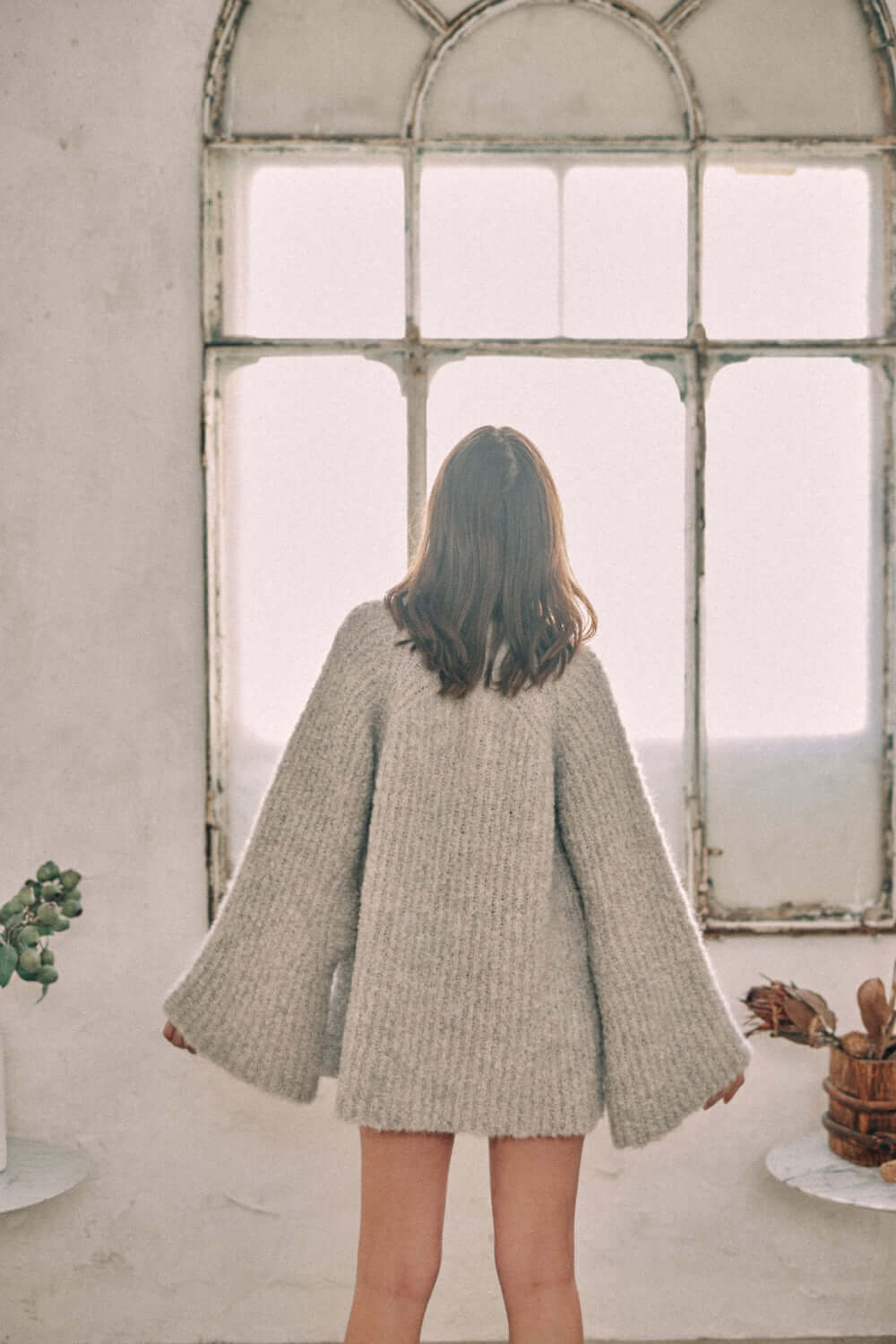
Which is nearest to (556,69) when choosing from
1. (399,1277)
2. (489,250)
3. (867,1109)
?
(489,250)

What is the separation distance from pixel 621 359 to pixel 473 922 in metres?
1.19

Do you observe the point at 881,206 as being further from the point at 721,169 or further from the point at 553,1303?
the point at 553,1303

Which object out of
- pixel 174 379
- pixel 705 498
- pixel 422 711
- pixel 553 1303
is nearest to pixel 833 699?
pixel 705 498

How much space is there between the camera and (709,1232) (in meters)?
2.24

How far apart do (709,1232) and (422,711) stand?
1.33 m

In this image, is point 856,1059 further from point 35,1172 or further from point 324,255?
point 324,255

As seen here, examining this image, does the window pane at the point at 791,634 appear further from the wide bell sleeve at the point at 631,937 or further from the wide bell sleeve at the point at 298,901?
the wide bell sleeve at the point at 298,901

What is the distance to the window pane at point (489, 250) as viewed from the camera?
2.24 meters

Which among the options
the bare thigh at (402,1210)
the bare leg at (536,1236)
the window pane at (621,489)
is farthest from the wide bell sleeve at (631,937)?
the window pane at (621,489)

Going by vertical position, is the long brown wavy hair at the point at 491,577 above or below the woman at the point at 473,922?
above

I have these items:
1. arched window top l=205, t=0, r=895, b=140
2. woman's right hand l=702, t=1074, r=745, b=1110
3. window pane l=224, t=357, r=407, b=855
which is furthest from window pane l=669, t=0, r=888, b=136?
woman's right hand l=702, t=1074, r=745, b=1110

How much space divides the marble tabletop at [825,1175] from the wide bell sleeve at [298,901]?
86 cm

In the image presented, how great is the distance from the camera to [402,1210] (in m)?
1.50

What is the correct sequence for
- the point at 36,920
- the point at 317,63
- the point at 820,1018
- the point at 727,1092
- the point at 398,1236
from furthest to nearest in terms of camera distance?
the point at 317,63, the point at 820,1018, the point at 36,920, the point at 727,1092, the point at 398,1236
